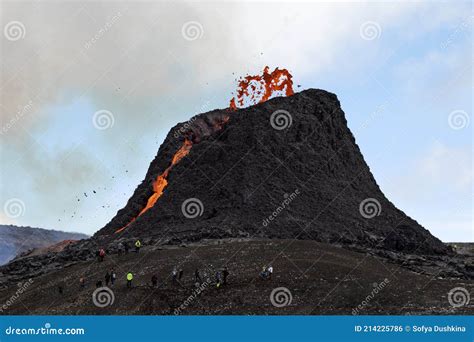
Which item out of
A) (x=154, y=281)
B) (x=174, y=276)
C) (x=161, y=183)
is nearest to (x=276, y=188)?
(x=161, y=183)

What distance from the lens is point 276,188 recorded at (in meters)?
69.9

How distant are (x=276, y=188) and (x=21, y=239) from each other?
133760 millimetres

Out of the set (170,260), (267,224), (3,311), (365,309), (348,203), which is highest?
(348,203)

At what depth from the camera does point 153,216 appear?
69.7m

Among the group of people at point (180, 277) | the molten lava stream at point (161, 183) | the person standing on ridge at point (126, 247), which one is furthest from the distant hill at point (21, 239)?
the group of people at point (180, 277)

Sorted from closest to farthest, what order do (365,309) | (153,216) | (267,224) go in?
(365,309), (267,224), (153,216)

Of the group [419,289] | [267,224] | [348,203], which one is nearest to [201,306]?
[419,289]

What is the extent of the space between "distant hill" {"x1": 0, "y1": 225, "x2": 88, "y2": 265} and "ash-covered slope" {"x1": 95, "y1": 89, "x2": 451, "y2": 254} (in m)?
93.6

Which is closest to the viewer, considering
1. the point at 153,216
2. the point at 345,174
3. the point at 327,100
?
the point at 153,216

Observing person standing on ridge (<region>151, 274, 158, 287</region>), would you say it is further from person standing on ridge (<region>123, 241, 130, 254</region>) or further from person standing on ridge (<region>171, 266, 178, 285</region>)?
person standing on ridge (<region>123, 241, 130, 254</region>)

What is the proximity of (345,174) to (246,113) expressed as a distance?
16.0 meters

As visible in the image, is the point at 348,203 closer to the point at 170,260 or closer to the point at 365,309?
the point at 170,260

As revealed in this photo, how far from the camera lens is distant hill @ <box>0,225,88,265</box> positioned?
16432 cm

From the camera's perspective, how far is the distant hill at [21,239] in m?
164
